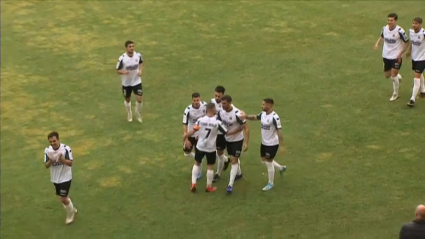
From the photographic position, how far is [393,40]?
15.9 metres

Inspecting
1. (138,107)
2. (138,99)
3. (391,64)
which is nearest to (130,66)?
(138,99)

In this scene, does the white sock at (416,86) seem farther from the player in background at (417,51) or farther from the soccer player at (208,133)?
the soccer player at (208,133)

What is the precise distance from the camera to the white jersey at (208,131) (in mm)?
12414

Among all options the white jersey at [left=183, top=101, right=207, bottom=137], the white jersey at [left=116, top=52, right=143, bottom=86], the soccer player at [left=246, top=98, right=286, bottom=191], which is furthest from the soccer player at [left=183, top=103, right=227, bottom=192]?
the white jersey at [left=116, top=52, right=143, bottom=86]

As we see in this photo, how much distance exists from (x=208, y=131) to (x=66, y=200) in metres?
2.96

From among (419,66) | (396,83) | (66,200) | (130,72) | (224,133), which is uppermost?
(419,66)

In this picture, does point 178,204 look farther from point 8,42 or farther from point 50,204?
point 8,42

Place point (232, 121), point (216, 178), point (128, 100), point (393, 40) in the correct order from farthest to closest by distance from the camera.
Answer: point (128, 100) < point (393, 40) < point (216, 178) < point (232, 121)

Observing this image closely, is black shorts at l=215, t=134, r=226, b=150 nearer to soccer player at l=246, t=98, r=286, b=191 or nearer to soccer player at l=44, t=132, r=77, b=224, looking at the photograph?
soccer player at l=246, t=98, r=286, b=191

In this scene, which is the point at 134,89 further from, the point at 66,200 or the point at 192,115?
the point at 66,200

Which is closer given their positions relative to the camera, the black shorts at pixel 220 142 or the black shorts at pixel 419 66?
the black shorts at pixel 220 142

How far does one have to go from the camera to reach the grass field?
1226cm

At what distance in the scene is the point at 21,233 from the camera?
40.6ft

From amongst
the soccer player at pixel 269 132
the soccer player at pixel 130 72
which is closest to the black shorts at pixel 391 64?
the soccer player at pixel 269 132
